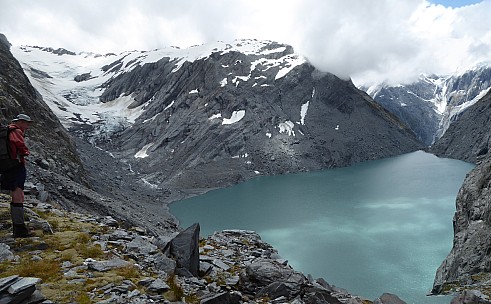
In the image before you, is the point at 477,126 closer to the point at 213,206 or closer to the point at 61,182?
the point at 213,206

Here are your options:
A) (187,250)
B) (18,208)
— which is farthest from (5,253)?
Answer: (187,250)

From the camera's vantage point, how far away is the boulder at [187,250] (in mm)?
11016

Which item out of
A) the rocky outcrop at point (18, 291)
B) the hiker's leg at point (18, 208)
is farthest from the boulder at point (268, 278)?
the hiker's leg at point (18, 208)

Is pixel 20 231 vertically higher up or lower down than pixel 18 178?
lower down

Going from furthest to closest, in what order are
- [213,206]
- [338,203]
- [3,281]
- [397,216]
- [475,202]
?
[213,206]
[338,203]
[397,216]
[475,202]
[3,281]

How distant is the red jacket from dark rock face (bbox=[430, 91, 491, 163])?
17923cm

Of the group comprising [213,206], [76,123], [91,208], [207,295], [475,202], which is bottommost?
[207,295]

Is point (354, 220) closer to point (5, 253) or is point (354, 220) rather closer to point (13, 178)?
point (13, 178)

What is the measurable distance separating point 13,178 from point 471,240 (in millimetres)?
36262

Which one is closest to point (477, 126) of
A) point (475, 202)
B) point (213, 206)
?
point (213, 206)

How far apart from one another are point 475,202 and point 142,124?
15212 cm

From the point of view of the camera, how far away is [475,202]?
1576 inches

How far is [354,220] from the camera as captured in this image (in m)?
70.7

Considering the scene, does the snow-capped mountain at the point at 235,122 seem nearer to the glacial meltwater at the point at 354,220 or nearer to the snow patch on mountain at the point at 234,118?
the snow patch on mountain at the point at 234,118
